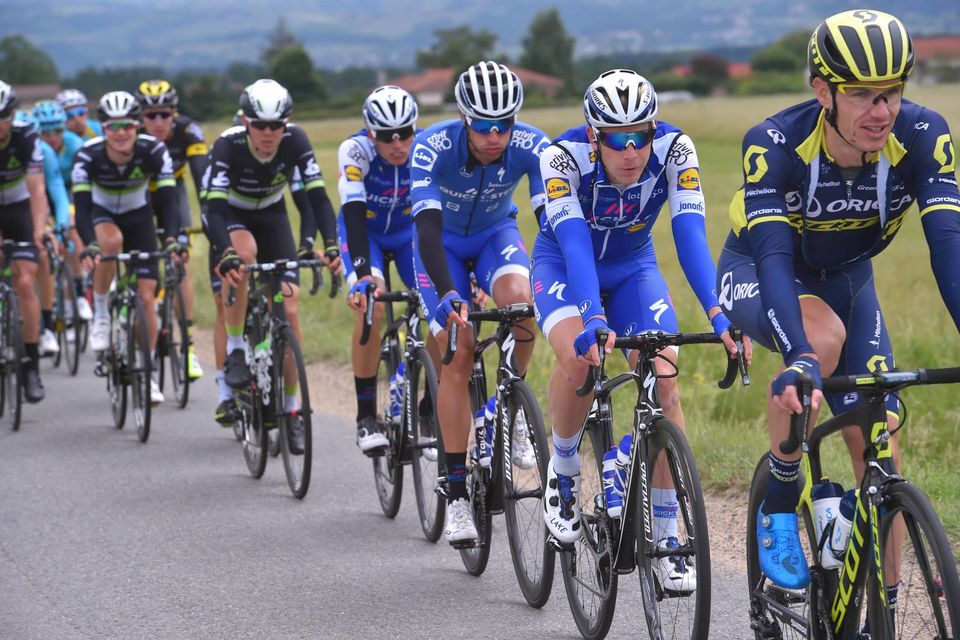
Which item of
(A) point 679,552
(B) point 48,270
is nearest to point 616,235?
(A) point 679,552

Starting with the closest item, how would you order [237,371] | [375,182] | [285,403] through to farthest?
[375,182]
[285,403]
[237,371]

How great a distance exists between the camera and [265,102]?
28.0ft

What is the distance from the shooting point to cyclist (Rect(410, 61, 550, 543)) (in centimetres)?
608

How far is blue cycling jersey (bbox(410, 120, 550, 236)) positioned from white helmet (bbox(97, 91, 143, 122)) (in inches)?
181

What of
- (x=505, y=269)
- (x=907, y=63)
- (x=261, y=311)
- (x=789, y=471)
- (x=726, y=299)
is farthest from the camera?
(x=261, y=311)

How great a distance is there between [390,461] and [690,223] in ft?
9.03

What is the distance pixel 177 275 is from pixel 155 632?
221 inches

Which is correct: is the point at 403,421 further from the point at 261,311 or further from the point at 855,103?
the point at 855,103

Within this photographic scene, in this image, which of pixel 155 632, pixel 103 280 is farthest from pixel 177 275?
pixel 155 632

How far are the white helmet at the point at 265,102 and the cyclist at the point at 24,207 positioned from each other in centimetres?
311

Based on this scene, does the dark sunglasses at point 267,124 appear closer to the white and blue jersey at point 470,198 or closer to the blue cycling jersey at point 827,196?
the white and blue jersey at point 470,198

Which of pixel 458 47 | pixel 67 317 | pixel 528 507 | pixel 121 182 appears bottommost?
pixel 528 507

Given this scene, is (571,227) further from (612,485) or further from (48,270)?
(48,270)

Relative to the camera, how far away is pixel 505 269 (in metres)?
6.79
